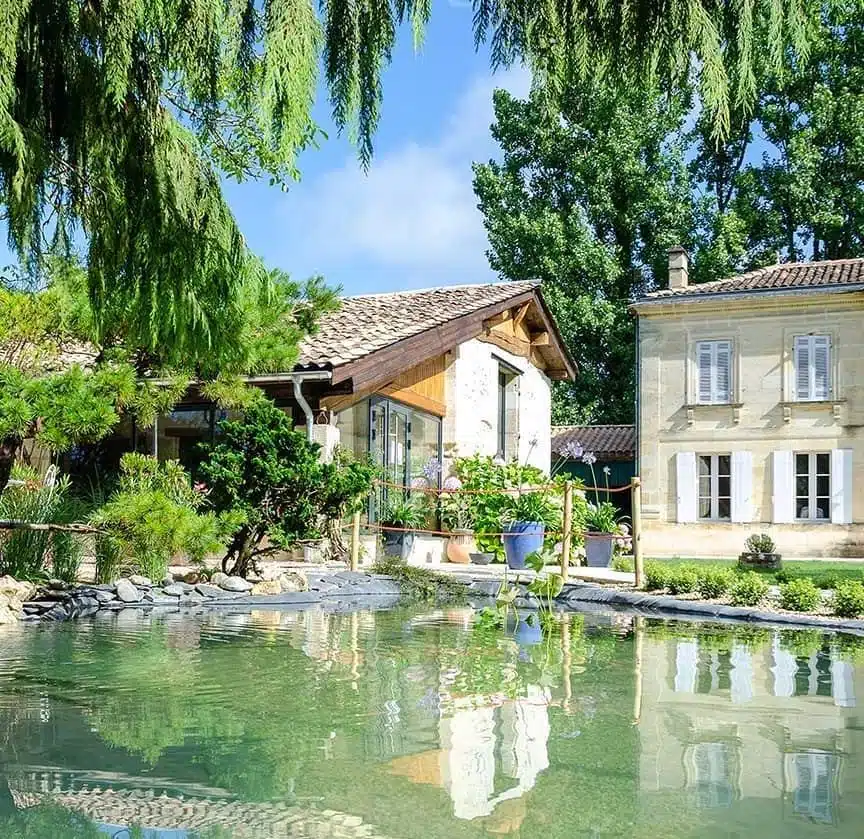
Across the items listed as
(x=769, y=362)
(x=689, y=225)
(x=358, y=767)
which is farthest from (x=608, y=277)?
(x=358, y=767)

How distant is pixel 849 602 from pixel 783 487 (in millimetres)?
11753

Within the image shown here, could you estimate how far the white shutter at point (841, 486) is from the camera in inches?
807

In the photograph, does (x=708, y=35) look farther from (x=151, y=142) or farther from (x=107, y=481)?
(x=107, y=481)

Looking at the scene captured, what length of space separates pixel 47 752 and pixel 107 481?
33.7ft

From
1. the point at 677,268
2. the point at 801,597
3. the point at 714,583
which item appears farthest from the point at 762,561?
the point at 677,268

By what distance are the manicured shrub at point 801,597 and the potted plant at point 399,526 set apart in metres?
5.42

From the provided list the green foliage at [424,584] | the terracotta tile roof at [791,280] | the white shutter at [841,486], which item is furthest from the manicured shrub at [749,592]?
the terracotta tile roof at [791,280]

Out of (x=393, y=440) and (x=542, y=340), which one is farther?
(x=542, y=340)

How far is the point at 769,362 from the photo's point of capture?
845 inches

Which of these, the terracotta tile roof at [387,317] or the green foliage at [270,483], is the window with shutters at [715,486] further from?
the green foliage at [270,483]

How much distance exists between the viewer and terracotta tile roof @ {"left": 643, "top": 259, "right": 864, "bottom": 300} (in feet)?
69.2

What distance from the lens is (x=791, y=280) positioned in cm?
2178

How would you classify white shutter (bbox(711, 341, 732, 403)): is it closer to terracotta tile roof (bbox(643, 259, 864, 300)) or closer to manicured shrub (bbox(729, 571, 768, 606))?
terracotta tile roof (bbox(643, 259, 864, 300))

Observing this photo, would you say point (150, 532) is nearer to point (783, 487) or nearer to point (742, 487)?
point (742, 487)
